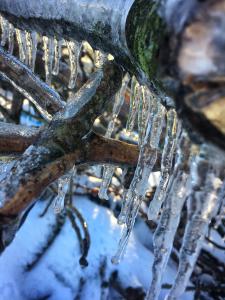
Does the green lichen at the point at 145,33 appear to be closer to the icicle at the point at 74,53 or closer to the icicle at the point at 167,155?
the icicle at the point at 167,155

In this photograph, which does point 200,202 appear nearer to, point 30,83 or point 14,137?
point 14,137

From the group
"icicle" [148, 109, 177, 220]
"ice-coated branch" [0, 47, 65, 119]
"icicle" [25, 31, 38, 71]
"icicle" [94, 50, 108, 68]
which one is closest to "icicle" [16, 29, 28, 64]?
"icicle" [25, 31, 38, 71]

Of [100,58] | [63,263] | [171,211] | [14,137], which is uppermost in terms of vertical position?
[100,58]

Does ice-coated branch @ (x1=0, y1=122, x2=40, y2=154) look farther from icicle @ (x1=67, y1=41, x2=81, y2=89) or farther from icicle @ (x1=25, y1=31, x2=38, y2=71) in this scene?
icicle @ (x1=25, y1=31, x2=38, y2=71)

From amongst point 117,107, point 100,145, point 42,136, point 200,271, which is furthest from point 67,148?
point 200,271

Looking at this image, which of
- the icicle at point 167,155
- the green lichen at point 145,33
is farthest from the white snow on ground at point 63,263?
the green lichen at point 145,33

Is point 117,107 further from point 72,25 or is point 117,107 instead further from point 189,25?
point 189,25

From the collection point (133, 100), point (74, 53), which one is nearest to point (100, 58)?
point (133, 100)

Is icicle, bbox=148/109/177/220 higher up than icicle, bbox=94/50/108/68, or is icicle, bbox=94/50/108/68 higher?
icicle, bbox=94/50/108/68
